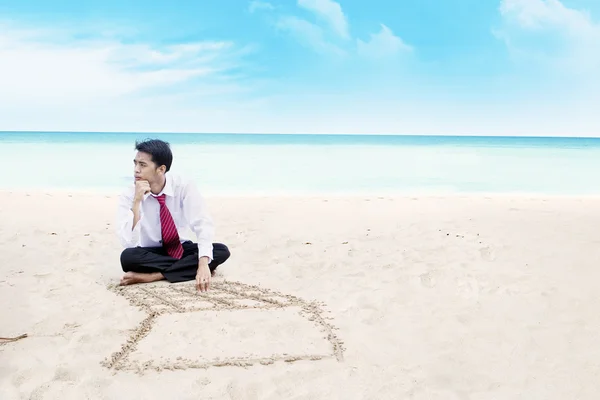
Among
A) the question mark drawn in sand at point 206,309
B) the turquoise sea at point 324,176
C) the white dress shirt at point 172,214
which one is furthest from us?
the turquoise sea at point 324,176

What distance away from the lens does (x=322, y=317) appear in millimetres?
3486

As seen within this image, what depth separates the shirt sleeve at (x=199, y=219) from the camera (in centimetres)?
407

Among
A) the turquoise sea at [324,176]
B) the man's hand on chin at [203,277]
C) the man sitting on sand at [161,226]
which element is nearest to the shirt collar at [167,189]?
the man sitting on sand at [161,226]

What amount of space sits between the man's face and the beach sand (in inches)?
32.6

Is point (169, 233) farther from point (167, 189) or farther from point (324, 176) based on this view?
point (324, 176)

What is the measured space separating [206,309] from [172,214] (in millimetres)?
985

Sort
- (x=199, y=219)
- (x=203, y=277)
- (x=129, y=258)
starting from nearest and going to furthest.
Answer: (x=203, y=277) < (x=199, y=219) < (x=129, y=258)

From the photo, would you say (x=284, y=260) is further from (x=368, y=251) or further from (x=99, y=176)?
(x=99, y=176)

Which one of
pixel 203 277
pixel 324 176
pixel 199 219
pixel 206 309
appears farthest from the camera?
pixel 324 176

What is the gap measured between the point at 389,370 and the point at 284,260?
2348 mm

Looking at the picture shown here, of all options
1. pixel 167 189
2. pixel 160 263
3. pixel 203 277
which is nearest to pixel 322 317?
pixel 203 277

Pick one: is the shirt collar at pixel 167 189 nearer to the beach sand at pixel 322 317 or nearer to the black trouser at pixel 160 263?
the black trouser at pixel 160 263

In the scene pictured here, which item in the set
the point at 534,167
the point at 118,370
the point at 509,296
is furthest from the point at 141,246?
the point at 534,167

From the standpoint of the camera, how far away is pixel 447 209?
7805 mm
